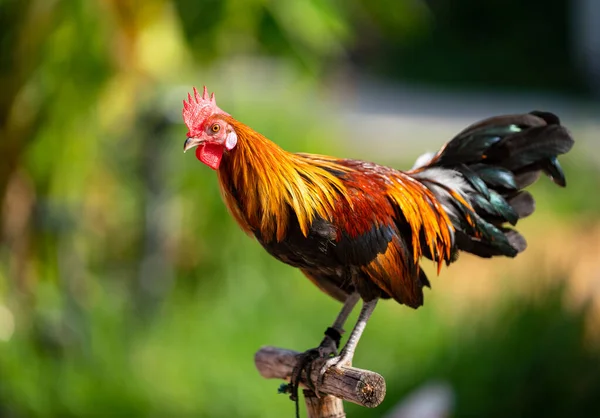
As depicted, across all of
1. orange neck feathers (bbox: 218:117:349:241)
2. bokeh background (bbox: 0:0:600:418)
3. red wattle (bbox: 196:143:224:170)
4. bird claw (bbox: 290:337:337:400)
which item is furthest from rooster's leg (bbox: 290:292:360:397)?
bokeh background (bbox: 0:0:600:418)

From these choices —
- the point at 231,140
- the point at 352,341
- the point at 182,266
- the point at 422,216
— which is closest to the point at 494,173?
the point at 422,216

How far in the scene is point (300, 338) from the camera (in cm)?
434

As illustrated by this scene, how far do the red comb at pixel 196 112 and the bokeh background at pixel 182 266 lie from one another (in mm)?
1986

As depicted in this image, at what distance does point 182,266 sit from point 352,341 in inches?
138

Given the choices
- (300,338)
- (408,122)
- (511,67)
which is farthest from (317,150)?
(511,67)

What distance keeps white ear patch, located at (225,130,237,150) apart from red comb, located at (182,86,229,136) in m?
0.05

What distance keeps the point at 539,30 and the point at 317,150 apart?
38.4ft

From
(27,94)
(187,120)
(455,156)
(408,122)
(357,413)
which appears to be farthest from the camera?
(408,122)

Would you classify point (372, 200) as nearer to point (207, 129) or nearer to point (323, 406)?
point (207, 129)

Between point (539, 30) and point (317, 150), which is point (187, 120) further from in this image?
point (539, 30)

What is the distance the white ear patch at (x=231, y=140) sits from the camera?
5.26 ft

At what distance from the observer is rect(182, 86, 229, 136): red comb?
159cm

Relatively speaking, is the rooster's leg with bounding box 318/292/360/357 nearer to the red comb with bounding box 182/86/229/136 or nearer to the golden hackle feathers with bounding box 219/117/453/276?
the golden hackle feathers with bounding box 219/117/453/276

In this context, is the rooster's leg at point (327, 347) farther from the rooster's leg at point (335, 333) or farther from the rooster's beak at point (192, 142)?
the rooster's beak at point (192, 142)
